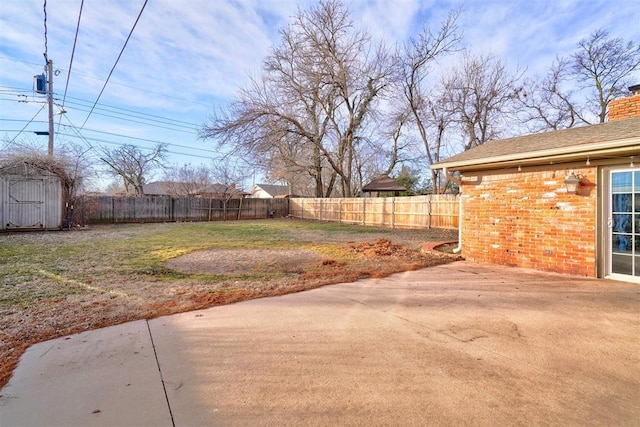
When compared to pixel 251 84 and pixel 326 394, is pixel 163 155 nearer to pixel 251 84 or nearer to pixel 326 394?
pixel 251 84

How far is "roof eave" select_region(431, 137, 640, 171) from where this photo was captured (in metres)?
4.50

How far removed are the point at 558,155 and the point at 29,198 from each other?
16.6m

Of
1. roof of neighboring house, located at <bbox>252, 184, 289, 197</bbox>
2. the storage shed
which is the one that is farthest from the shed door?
roof of neighboring house, located at <bbox>252, 184, 289, 197</bbox>

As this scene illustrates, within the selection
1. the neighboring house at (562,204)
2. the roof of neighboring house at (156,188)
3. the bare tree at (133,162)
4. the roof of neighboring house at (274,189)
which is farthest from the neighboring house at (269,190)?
the neighboring house at (562,204)

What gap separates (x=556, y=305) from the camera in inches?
149

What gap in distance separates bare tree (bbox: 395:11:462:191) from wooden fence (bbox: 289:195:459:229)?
5.96 metres

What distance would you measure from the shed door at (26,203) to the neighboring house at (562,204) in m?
15.0

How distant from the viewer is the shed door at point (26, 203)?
12234mm

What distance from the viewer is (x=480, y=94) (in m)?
20.5

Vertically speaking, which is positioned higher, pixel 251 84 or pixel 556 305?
pixel 251 84

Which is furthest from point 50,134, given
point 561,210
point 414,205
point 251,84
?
point 561,210

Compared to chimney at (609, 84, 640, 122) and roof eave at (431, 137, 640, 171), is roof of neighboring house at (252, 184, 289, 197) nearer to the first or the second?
chimney at (609, 84, 640, 122)

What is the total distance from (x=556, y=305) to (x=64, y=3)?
8701mm

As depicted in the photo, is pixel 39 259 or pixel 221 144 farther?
pixel 221 144
